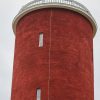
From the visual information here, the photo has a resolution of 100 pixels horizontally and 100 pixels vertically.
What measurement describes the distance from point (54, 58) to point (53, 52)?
37 cm

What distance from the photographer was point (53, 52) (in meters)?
24.9

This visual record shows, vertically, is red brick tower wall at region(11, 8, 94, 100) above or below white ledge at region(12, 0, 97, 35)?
below

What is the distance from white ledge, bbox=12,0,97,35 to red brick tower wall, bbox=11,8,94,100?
27 cm

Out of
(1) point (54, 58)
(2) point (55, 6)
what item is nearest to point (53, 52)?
Result: (1) point (54, 58)

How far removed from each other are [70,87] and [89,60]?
278cm

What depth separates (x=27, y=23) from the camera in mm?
26484

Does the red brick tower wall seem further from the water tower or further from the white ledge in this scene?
the white ledge

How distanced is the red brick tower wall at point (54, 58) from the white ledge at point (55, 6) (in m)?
0.27

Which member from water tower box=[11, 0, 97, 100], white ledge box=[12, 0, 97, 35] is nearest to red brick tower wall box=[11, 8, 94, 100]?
water tower box=[11, 0, 97, 100]

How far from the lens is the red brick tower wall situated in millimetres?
24438

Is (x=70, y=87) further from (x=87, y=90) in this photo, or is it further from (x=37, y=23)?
(x=37, y=23)

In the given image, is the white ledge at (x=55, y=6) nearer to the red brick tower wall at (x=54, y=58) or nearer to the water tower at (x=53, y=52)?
the water tower at (x=53, y=52)

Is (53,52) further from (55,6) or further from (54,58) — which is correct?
(55,6)

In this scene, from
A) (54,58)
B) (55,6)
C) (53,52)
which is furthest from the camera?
(55,6)
